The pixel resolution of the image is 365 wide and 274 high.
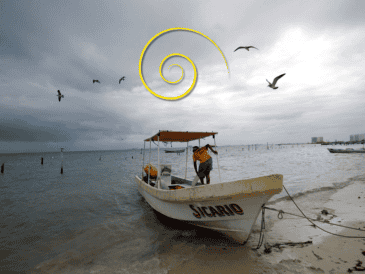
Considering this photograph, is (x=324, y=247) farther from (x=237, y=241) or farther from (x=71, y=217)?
(x=71, y=217)

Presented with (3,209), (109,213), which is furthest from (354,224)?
(3,209)

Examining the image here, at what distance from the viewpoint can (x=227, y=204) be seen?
4113 millimetres

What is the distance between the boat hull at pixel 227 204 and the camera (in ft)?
11.8

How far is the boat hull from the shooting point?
3590 mm

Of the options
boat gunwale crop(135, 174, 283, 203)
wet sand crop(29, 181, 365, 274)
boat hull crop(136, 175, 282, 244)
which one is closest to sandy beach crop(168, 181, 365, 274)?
wet sand crop(29, 181, 365, 274)

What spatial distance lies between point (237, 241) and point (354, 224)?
12.6ft

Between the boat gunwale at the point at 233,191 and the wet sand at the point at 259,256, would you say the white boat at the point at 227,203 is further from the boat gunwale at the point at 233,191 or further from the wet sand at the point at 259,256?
→ the wet sand at the point at 259,256

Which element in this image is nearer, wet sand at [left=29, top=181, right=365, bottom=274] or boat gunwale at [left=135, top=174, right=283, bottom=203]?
boat gunwale at [left=135, top=174, right=283, bottom=203]

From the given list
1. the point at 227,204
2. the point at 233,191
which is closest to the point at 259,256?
the point at 227,204

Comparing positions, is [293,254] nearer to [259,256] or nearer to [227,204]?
[259,256]

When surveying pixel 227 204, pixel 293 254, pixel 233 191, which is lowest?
pixel 293 254

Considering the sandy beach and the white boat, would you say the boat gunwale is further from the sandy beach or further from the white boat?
the sandy beach

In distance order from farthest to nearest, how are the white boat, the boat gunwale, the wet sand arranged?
1. the wet sand
2. the white boat
3. the boat gunwale

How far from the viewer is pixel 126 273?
405 cm
